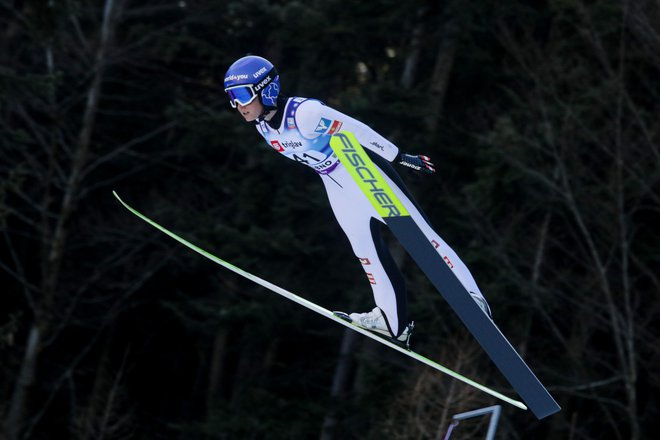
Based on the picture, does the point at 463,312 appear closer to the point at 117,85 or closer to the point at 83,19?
the point at 83,19

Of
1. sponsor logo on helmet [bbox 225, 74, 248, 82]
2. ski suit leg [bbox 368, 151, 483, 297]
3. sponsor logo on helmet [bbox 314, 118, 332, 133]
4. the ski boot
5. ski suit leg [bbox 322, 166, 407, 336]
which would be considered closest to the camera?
sponsor logo on helmet [bbox 225, 74, 248, 82]

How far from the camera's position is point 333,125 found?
15.1ft

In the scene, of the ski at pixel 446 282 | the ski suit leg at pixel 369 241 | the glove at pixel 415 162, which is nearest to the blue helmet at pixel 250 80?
the ski at pixel 446 282

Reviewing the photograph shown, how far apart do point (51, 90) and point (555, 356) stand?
7.78 m

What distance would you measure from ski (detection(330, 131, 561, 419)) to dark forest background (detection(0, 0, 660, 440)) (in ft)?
19.4

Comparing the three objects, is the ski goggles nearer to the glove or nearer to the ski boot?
the glove

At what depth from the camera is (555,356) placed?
13.9m

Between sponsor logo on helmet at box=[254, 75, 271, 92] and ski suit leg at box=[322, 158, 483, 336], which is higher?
sponsor logo on helmet at box=[254, 75, 271, 92]

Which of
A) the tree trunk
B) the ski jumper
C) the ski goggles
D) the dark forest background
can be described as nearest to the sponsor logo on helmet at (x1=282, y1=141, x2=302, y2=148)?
the ski jumper

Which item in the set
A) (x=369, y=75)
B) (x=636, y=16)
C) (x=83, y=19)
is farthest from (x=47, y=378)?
(x=636, y=16)

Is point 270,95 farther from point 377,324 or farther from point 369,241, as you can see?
point 377,324

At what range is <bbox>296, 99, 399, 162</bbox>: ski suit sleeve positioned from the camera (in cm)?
457

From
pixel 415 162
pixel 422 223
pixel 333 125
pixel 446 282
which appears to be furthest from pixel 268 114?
pixel 446 282

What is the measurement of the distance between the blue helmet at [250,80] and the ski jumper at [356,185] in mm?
151
